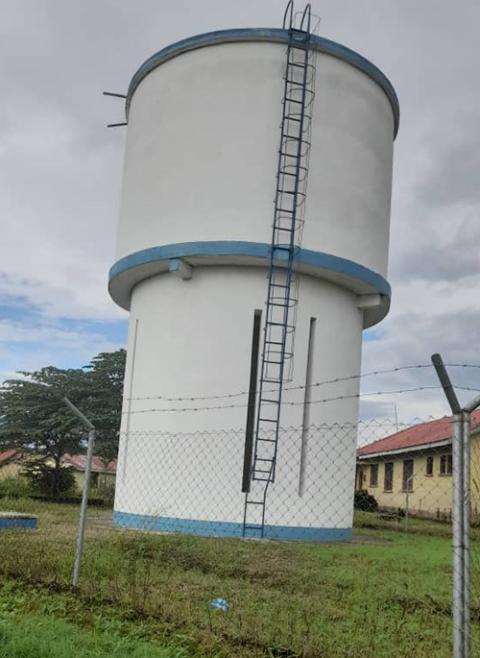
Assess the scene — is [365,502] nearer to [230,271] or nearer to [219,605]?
[230,271]

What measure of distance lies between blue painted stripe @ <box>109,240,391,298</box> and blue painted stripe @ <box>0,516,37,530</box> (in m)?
5.33

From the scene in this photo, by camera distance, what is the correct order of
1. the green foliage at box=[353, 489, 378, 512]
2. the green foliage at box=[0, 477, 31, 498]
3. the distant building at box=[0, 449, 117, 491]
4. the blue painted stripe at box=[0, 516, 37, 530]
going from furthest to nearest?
the green foliage at box=[353, 489, 378, 512] → the distant building at box=[0, 449, 117, 491] → the green foliage at box=[0, 477, 31, 498] → the blue painted stripe at box=[0, 516, 37, 530]

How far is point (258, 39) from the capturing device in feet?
49.2

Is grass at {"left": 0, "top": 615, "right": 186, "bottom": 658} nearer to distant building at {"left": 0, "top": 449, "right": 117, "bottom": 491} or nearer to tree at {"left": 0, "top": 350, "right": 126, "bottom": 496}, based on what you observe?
distant building at {"left": 0, "top": 449, "right": 117, "bottom": 491}

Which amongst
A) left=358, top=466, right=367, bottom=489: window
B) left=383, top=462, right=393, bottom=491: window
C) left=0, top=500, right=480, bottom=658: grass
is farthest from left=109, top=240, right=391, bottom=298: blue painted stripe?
left=358, top=466, right=367, bottom=489: window

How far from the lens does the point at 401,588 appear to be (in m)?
8.62

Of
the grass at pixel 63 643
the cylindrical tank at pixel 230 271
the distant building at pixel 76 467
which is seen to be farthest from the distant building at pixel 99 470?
the grass at pixel 63 643

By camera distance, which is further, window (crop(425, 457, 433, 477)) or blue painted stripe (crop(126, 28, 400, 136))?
window (crop(425, 457, 433, 477))

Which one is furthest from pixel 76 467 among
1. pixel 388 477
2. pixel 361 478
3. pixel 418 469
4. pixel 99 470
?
pixel 418 469

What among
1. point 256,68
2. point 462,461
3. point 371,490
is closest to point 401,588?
point 462,461

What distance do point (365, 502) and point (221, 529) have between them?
16177 mm

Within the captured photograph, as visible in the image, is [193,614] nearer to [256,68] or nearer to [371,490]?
[256,68]

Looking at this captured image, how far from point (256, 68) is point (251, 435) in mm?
7165

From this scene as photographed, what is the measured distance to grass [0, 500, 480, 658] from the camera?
5.70m
